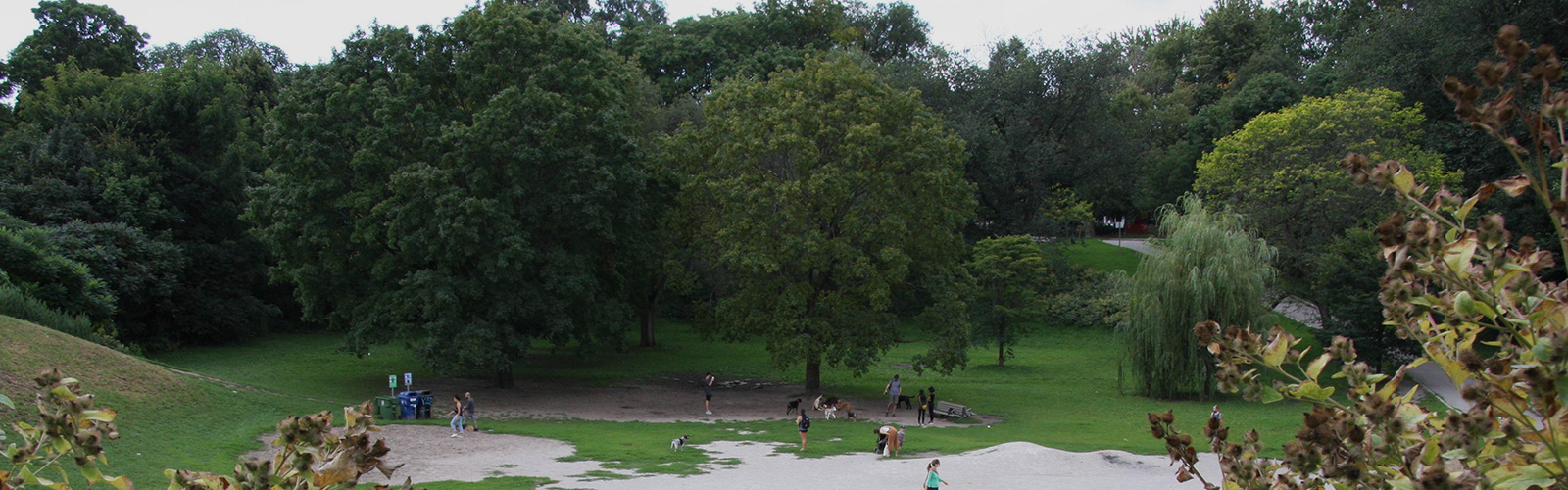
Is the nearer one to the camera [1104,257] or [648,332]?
[648,332]

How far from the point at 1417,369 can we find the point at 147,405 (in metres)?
38.9

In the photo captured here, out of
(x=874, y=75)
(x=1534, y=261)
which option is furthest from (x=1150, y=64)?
(x=1534, y=261)

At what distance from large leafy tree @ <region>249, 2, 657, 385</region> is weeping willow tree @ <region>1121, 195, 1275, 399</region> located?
15924mm

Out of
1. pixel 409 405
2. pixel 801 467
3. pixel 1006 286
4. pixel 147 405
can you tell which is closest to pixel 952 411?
pixel 801 467

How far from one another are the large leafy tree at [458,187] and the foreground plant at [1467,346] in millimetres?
28181

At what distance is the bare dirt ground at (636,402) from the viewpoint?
3103 centimetres

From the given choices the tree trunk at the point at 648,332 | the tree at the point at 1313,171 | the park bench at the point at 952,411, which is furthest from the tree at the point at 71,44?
the tree at the point at 1313,171

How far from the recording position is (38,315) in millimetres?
28719

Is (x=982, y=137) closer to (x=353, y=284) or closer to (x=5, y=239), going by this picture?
(x=353, y=284)

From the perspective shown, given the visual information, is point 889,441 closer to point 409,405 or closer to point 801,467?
point 801,467

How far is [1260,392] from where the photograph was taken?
3430mm

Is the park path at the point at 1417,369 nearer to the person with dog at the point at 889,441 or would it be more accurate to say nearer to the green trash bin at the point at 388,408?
the person with dog at the point at 889,441

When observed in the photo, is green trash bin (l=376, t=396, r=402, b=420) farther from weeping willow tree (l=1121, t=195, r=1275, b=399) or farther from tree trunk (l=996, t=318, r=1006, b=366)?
tree trunk (l=996, t=318, r=1006, b=366)

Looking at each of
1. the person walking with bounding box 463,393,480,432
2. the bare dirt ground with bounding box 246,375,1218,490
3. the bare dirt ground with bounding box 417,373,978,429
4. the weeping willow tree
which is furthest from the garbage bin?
the weeping willow tree
